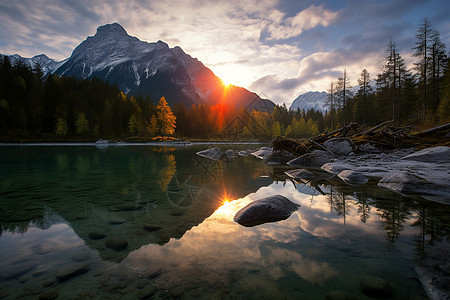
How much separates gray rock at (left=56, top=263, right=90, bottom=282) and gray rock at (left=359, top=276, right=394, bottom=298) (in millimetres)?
3478

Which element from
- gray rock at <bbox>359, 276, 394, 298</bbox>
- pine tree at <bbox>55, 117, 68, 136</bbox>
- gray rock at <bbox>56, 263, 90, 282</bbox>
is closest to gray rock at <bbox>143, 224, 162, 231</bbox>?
gray rock at <bbox>56, 263, 90, 282</bbox>

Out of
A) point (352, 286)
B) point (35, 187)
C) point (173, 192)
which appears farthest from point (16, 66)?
point (352, 286)

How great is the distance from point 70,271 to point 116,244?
0.77 meters

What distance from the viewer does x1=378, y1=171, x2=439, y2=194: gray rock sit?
20.5 ft

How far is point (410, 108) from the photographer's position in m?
45.5

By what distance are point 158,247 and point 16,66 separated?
96481mm

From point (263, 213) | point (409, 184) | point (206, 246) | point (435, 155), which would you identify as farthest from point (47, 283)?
point (435, 155)

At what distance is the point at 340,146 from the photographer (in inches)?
589

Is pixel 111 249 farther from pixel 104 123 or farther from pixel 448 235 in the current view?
pixel 104 123

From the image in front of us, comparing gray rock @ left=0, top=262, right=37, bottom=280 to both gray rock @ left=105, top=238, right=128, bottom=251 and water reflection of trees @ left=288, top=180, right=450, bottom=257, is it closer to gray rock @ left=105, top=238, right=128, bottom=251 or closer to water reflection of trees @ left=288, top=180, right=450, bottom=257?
gray rock @ left=105, top=238, right=128, bottom=251

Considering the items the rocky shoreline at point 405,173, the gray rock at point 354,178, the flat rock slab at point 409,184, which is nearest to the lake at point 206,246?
the rocky shoreline at point 405,173

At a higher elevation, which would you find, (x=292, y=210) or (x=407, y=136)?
(x=407, y=136)

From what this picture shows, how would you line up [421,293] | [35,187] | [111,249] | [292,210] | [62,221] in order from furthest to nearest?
[35,187] < [292,210] < [62,221] < [111,249] < [421,293]

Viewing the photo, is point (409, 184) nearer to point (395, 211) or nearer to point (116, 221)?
point (395, 211)
